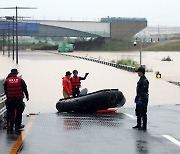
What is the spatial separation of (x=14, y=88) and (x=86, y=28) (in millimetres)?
109882

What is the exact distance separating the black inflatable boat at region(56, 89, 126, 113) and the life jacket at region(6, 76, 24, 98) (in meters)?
4.10

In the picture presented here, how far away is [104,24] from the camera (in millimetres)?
123500

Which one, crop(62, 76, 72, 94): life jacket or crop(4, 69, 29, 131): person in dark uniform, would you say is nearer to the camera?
crop(4, 69, 29, 131): person in dark uniform

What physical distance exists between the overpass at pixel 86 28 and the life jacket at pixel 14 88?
339 feet

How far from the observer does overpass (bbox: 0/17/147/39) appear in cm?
11700

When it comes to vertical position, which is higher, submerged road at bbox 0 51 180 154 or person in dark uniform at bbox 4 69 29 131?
person in dark uniform at bbox 4 69 29 131

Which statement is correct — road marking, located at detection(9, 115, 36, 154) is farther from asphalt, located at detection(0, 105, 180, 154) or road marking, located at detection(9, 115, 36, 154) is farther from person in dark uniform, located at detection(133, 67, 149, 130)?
person in dark uniform, located at detection(133, 67, 149, 130)

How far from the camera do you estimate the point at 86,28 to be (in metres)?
120

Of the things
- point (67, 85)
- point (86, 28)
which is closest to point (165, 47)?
point (86, 28)

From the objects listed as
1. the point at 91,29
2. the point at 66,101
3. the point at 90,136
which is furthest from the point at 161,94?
the point at 91,29

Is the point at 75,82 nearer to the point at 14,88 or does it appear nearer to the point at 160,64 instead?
the point at 14,88

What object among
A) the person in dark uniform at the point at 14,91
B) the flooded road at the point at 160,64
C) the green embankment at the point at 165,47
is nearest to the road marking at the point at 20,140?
the person in dark uniform at the point at 14,91

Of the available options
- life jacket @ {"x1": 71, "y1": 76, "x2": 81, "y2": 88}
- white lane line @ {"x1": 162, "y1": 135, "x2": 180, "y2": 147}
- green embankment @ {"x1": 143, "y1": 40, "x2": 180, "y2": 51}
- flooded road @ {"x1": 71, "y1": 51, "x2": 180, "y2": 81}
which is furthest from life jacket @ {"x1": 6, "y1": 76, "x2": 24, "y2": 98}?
green embankment @ {"x1": 143, "y1": 40, "x2": 180, "y2": 51}

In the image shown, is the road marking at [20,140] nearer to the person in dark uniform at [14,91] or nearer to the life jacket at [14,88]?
the person in dark uniform at [14,91]
